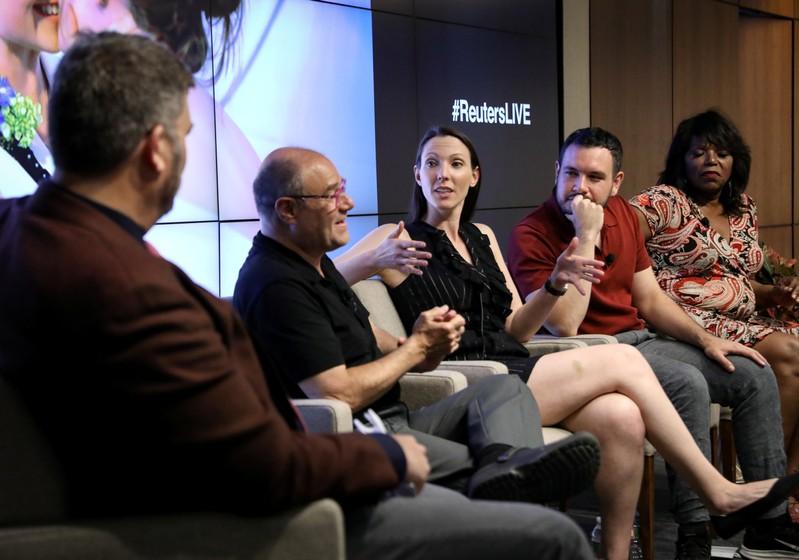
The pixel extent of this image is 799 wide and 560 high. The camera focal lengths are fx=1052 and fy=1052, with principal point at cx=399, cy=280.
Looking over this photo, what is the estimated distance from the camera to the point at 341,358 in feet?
8.36

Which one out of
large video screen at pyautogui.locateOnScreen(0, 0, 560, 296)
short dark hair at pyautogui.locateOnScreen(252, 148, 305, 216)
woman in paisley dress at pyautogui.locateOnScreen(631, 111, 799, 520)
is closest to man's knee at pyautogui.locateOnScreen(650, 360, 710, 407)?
woman in paisley dress at pyautogui.locateOnScreen(631, 111, 799, 520)

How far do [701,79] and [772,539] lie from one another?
5.71m

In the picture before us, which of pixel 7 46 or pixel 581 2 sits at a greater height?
pixel 581 2

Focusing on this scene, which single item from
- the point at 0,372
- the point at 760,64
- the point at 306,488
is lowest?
the point at 306,488

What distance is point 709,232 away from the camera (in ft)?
14.3

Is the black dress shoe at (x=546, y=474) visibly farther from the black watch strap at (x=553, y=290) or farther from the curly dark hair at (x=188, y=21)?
the curly dark hair at (x=188, y=21)

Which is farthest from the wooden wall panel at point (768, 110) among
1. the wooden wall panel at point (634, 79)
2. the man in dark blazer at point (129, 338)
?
the man in dark blazer at point (129, 338)

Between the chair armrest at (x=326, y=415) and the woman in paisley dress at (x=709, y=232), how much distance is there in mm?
2229

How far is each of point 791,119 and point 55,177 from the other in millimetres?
9339

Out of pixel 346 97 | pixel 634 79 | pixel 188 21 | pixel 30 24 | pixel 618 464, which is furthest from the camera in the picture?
pixel 634 79

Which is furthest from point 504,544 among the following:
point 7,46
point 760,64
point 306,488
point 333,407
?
point 760,64

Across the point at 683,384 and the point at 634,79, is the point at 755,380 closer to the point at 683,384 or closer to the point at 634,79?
the point at 683,384

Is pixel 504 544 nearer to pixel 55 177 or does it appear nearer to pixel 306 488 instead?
pixel 306 488

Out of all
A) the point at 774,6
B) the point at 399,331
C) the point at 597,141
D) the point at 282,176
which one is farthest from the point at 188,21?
the point at 774,6
